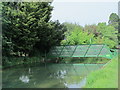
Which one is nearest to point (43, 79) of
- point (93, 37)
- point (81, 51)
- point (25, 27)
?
point (25, 27)

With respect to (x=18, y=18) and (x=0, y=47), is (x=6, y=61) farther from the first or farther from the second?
(x=18, y=18)

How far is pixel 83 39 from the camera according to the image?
2309 cm

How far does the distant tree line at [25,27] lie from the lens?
13633 millimetres

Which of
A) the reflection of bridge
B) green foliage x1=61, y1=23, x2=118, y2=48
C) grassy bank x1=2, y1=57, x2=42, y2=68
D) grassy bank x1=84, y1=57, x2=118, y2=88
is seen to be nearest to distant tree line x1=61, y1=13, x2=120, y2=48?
green foliage x1=61, y1=23, x2=118, y2=48

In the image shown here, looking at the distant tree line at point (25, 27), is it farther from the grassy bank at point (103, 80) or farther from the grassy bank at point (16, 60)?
the grassy bank at point (103, 80)

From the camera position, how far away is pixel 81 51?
17.9 m

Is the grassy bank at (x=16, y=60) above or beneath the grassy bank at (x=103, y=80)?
beneath

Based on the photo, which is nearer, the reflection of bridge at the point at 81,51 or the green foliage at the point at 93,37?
the reflection of bridge at the point at 81,51

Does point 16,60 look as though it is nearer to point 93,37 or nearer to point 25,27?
point 25,27

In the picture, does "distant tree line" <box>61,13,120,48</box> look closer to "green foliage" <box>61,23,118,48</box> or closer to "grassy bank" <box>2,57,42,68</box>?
"green foliage" <box>61,23,118,48</box>

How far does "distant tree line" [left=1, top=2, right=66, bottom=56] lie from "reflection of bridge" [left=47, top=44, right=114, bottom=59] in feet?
5.72

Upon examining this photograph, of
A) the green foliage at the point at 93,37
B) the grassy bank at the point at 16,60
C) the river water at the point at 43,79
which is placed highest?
the green foliage at the point at 93,37

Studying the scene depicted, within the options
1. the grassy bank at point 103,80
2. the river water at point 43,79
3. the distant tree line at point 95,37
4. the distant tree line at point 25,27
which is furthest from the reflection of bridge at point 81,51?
the grassy bank at point 103,80

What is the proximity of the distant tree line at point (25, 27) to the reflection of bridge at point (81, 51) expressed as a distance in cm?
174
